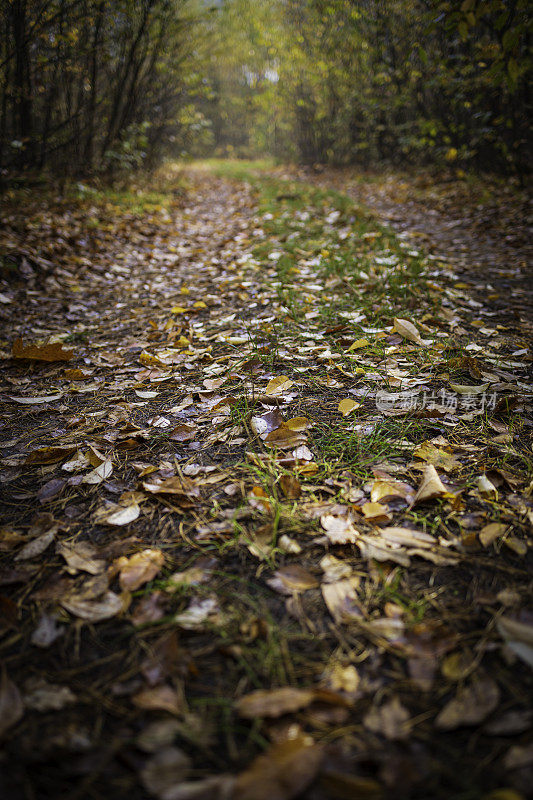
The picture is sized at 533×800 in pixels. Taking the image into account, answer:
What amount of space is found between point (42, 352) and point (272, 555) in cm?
202

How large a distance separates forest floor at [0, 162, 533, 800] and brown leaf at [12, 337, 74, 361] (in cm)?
2

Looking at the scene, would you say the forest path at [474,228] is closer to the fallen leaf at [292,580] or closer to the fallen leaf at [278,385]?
the fallen leaf at [278,385]

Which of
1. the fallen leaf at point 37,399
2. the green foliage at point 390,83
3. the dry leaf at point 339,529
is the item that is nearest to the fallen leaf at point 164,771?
the dry leaf at point 339,529

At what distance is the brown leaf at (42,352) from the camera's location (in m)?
2.51

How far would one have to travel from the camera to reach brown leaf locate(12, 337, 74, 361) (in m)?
2.51

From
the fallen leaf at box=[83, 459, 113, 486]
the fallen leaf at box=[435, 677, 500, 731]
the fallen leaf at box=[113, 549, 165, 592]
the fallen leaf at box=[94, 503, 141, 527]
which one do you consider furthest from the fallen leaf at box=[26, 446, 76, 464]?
the fallen leaf at box=[435, 677, 500, 731]

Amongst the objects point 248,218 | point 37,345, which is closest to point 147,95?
point 248,218

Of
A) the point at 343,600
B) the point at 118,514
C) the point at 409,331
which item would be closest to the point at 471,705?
the point at 343,600

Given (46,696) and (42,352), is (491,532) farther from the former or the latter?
(42,352)

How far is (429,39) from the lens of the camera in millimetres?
8227

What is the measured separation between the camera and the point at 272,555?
1208 millimetres

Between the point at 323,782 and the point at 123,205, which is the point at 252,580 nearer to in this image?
the point at 323,782

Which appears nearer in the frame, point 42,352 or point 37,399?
point 37,399

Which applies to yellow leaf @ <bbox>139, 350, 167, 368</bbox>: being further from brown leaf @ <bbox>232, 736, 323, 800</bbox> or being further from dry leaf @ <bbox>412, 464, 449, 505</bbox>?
brown leaf @ <bbox>232, 736, 323, 800</bbox>
